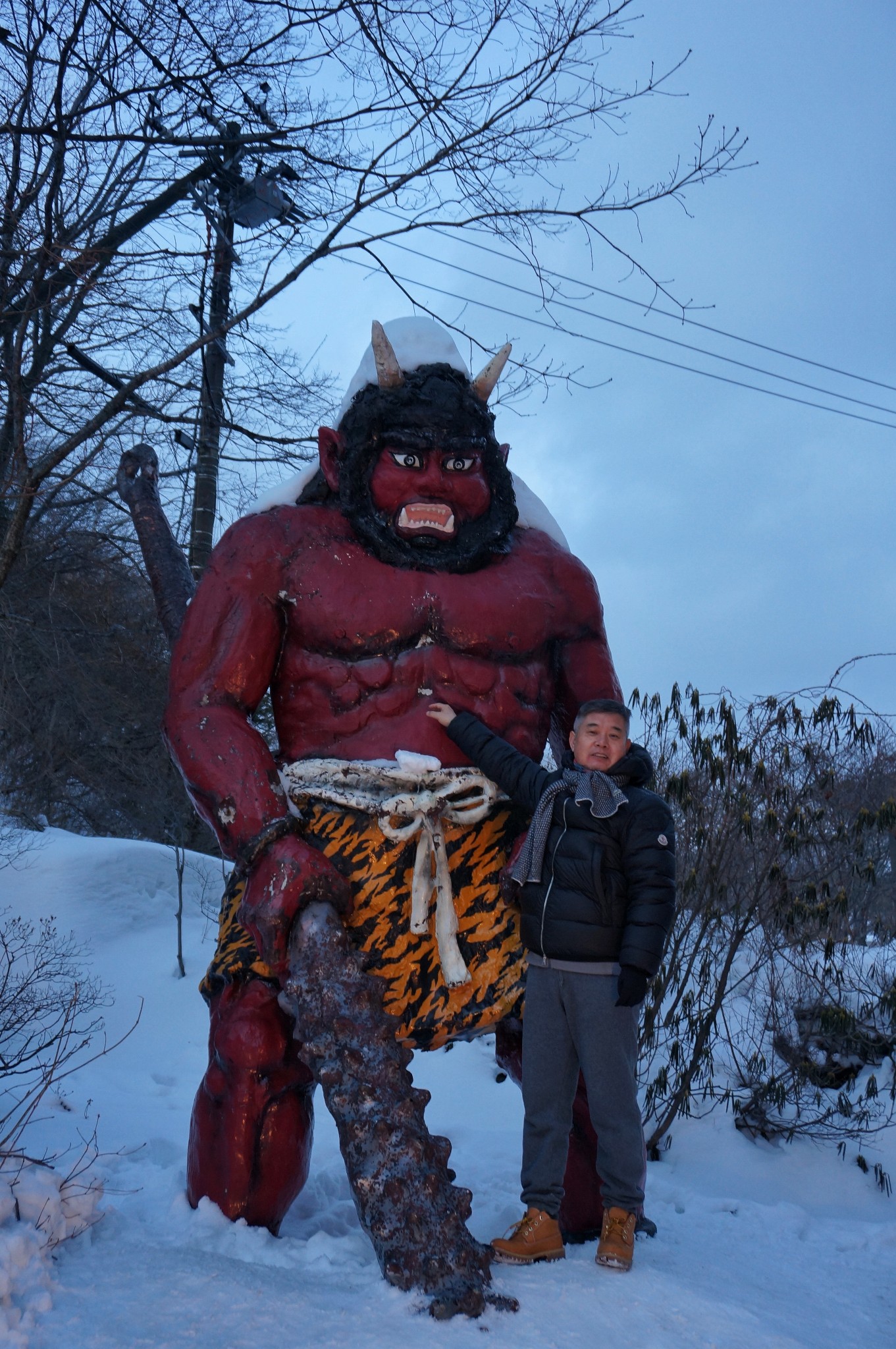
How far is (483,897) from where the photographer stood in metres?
2.26

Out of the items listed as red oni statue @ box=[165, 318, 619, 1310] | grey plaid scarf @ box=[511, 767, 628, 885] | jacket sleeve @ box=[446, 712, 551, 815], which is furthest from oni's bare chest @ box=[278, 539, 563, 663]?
grey plaid scarf @ box=[511, 767, 628, 885]

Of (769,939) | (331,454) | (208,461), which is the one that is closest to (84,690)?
(208,461)

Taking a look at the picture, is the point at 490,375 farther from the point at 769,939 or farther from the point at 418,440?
the point at 769,939

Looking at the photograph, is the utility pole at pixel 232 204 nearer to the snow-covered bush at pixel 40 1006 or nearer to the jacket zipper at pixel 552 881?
the jacket zipper at pixel 552 881

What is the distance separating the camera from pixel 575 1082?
2201 millimetres

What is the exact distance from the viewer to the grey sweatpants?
2.08 meters

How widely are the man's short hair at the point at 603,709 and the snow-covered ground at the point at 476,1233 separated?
1.06 meters

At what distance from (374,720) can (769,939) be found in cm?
304

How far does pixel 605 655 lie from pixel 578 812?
50cm

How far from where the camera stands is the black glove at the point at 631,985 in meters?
2.05

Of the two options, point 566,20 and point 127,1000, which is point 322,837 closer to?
point 566,20

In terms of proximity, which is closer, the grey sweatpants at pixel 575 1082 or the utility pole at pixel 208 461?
the grey sweatpants at pixel 575 1082

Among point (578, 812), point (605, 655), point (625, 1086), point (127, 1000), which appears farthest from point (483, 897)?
point (127, 1000)

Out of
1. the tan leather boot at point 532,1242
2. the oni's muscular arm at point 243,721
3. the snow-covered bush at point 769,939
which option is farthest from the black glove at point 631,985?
→ the snow-covered bush at point 769,939
